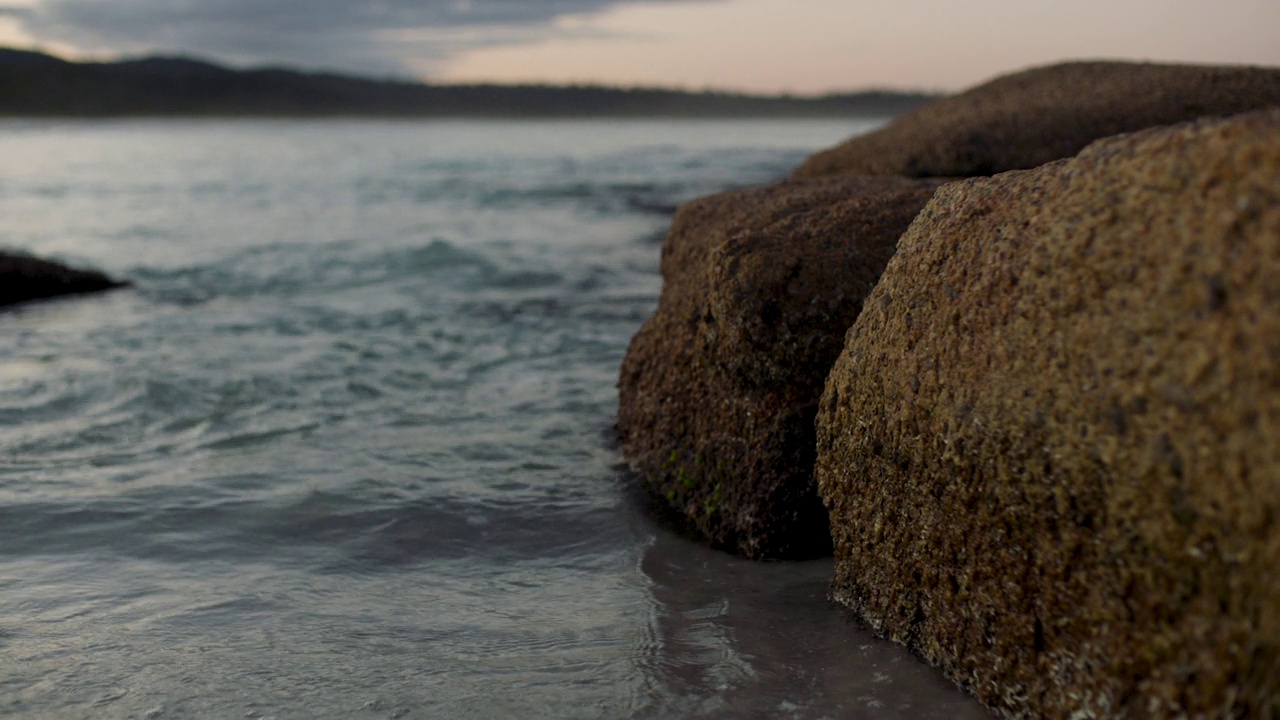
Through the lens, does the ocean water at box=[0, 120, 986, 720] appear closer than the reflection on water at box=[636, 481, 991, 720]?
No

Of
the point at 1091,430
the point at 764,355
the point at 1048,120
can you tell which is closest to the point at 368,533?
the point at 764,355

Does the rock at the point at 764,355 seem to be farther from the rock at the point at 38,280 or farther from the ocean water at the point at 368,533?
the rock at the point at 38,280

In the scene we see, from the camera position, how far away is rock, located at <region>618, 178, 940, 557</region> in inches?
125

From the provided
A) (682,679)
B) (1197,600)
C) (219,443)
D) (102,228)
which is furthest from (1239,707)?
(102,228)

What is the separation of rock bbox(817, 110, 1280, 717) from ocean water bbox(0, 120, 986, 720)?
32 cm

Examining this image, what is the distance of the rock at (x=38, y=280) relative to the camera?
8609 millimetres

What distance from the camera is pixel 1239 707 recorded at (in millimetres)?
1614

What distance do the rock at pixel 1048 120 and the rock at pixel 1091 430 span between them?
296 centimetres

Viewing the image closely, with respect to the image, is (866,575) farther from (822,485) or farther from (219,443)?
(219,443)

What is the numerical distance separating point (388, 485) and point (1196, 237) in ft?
10.2

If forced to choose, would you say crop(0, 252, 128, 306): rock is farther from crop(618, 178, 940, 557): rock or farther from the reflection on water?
the reflection on water

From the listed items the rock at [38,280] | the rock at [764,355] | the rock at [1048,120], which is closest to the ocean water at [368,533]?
the rock at [764,355]

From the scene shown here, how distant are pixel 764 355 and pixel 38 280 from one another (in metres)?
7.77

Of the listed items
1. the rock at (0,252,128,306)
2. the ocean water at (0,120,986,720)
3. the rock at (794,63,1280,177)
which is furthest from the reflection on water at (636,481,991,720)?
the rock at (0,252,128,306)
